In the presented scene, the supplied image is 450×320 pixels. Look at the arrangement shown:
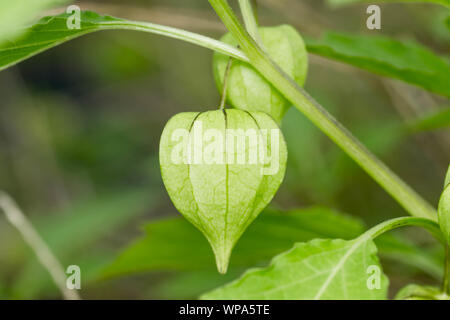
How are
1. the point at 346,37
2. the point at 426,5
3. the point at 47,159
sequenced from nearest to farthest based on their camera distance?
the point at 346,37 → the point at 426,5 → the point at 47,159

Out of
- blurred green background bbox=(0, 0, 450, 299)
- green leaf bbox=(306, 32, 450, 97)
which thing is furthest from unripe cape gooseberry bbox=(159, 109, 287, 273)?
blurred green background bbox=(0, 0, 450, 299)

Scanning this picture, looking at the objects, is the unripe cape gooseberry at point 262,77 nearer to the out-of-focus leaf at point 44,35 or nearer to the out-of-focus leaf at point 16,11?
the out-of-focus leaf at point 44,35

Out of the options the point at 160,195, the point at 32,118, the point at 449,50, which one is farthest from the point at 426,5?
the point at 32,118

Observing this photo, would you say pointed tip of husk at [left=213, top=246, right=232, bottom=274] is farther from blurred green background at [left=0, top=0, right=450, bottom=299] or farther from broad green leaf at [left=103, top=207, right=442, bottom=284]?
blurred green background at [left=0, top=0, right=450, bottom=299]

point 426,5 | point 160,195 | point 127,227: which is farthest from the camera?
point 127,227

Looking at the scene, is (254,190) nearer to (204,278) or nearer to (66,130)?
(204,278)
